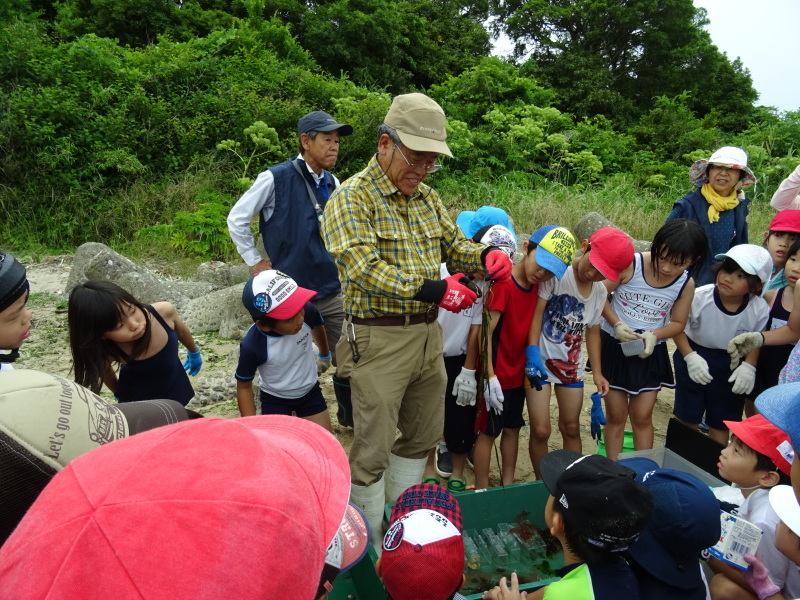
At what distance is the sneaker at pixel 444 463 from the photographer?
3.18 m

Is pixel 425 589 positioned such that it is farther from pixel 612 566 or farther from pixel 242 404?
pixel 242 404

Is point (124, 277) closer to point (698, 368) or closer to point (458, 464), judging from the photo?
point (458, 464)

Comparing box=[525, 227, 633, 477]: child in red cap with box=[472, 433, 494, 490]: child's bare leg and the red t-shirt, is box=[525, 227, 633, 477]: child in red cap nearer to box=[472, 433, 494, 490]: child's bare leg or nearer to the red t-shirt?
the red t-shirt

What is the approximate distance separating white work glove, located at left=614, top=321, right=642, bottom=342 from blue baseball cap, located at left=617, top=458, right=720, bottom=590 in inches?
55.7

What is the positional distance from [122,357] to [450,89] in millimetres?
11619

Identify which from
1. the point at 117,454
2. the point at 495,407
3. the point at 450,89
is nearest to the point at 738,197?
the point at 495,407

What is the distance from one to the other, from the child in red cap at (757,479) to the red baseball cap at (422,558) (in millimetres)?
957

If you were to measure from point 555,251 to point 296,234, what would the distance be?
158 cm

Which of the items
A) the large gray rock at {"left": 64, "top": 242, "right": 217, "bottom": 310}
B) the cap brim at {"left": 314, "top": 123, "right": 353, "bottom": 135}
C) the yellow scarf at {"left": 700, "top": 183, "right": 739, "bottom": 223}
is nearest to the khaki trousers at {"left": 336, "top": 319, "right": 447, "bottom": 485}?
the cap brim at {"left": 314, "top": 123, "right": 353, "bottom": 135}

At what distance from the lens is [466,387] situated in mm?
2721

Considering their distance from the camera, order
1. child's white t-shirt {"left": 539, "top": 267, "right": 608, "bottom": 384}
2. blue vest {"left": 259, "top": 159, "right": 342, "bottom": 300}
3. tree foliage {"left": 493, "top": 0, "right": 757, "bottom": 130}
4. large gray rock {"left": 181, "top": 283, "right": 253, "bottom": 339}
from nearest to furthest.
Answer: child's white t-shirt {"left": 539, "top": 267, "right": 608, "bottom": 384}
blue vest {"left": 259, "top": 159, "right": 342, "bottom": 300}
large gray rock {"left": 181, "top": 283, "right": 253, "bottom": 339}
tree foliage {"left": 493, "top": 0, "right": 757, "bottom": 130}

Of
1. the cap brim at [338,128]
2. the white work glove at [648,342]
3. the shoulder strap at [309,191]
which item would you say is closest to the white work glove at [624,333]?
the white work glove at [648,342]

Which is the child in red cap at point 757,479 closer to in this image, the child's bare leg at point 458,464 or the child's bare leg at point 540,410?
the child's bare leg at point 540,410

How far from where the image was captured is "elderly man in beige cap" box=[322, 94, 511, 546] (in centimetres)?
216
